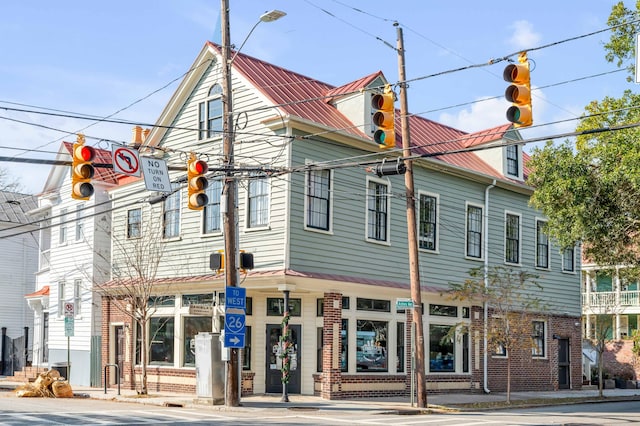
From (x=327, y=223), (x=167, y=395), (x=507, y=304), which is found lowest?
(x=167, y=395)

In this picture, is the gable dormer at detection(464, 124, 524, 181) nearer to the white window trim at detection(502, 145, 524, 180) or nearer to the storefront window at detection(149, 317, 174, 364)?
the white window trim at detection(502, 145, 524, 180)

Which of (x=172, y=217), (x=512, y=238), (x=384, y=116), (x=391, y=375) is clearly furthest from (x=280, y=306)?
(x=384, y=116)

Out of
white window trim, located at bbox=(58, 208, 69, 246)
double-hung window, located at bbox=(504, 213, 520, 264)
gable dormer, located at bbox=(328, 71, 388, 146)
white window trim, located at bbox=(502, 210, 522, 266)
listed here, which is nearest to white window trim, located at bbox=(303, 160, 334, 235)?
gable dormer, located at bbox=(328, 71, 388, 146)

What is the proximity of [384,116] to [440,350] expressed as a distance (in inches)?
680

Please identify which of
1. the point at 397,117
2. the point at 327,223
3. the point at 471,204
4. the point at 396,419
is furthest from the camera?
the point at 471,204

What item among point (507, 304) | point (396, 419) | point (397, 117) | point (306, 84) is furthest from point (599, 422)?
point (306, 84)

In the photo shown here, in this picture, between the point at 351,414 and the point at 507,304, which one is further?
the point at 507,304

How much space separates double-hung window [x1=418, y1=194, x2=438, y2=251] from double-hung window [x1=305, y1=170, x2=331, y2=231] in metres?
4.47

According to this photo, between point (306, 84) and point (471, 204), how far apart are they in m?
7.67

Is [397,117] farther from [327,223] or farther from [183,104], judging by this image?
[183,104]

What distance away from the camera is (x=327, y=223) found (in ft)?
85.9

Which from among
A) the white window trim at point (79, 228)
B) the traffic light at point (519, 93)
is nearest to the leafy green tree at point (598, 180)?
the traffic light at point (519, 93)

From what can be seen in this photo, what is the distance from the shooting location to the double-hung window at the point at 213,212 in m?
27.5

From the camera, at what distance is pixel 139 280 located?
1086 inches
